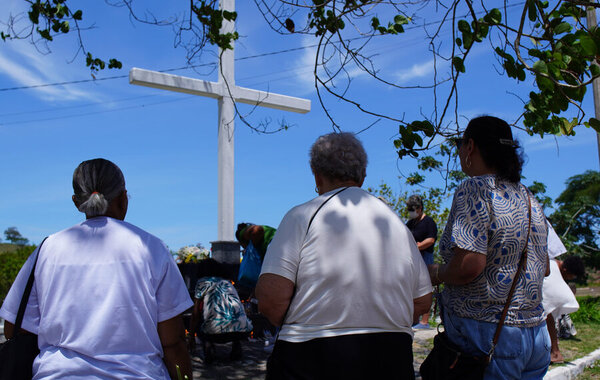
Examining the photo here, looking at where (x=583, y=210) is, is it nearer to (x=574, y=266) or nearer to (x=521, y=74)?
(x=574, y=266)

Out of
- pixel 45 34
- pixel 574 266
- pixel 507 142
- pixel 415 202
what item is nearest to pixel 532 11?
pixel 507 142

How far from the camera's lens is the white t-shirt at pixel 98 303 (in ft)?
6.41

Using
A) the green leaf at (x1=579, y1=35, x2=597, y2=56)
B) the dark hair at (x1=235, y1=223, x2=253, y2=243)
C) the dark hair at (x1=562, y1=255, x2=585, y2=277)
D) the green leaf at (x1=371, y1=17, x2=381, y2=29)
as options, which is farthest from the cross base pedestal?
the green leaf at (x1=579, y1=35, x2=597, y2=56)

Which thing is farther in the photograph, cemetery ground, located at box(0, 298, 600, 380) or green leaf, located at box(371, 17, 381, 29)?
cemetery ground, located at box(0, 298, 600, 380)

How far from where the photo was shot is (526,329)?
7.41 feet

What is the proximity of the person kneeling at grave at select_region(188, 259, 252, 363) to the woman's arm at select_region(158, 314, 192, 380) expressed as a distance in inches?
130

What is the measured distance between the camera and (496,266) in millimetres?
2254

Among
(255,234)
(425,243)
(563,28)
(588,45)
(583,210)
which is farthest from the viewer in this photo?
(583,210)

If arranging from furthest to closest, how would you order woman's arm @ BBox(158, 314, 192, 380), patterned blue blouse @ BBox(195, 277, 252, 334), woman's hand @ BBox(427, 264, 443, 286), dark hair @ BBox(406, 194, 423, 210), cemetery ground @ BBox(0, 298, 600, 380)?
dark hair @ BBox(406, 194, 423, 210), patterned blue blouse @ BBox(195, 277, 252, 334), cemetery ground @ BBox(0, 298, 600, 380), woman's hand @ BBox(427, 264, 443, 286), woman's arm @ BBox(158, 314, 192, 380)

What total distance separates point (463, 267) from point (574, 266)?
473 cm

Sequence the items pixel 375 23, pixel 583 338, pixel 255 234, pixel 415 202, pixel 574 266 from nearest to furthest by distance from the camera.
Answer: pixel 375 23, pixel 255 234, pixel 574 266, pixel 415 202, pixel 583 338

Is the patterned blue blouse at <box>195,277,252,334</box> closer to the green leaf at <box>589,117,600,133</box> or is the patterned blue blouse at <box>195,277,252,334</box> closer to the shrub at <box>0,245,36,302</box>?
the green leaf at <box>589,117,600,133</box>

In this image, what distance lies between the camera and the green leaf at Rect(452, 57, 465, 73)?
10.2 ft

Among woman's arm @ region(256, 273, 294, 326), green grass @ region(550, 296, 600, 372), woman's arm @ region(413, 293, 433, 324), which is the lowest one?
green grass @ region(550, 296, 600, 372)
